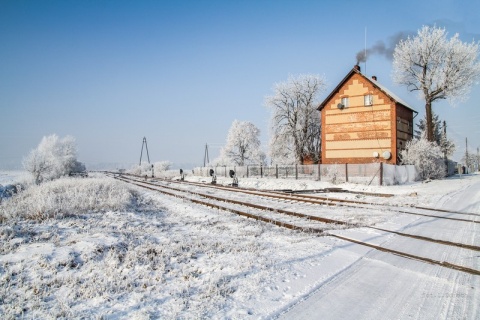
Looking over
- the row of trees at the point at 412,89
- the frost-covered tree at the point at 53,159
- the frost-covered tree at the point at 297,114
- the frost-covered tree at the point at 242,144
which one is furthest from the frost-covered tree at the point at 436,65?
the frost-covered tree at the point at 53,159

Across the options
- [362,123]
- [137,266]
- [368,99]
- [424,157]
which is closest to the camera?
[137,266]

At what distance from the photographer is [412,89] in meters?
30.8

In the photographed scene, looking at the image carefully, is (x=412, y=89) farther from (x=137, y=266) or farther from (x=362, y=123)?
(x=137, y=266)

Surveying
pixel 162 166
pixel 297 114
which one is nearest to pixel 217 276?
pixel 297 114

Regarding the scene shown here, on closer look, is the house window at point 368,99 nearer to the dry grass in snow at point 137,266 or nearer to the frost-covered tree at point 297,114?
the frost-covered tree at point 297,114

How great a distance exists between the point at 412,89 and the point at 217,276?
1320 inches

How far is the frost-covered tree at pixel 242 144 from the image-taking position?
6294cm

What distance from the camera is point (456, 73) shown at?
91.2 feet

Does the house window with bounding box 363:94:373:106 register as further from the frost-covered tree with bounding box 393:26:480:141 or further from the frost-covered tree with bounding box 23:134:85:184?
the frost-covered tree with bounding box 23:134:85:184

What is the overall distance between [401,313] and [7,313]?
4411 millimetres

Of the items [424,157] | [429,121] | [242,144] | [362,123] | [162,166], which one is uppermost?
[242,144]

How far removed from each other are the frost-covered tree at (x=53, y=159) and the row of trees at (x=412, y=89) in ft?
101

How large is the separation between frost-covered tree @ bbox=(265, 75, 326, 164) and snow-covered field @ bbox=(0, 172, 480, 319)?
1330 inches

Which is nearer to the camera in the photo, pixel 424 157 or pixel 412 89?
pixel 424 157
